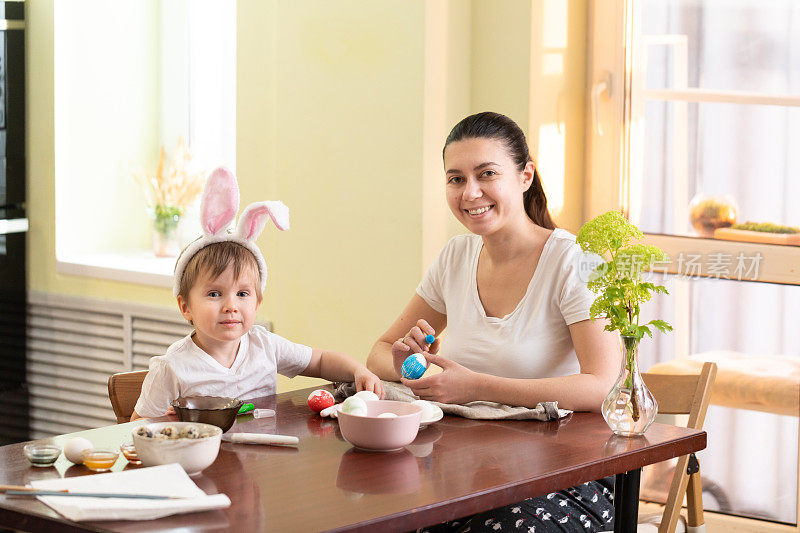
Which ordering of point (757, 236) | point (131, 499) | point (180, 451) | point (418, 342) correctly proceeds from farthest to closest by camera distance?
point (757, 236) → point (418, 342) → point (180, 451) → point (131, 499)

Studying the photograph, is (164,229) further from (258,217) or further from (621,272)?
(621,272)

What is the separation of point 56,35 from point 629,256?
2684 millimetres

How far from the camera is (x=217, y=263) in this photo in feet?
7.02

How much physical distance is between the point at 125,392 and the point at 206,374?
0.25 meters

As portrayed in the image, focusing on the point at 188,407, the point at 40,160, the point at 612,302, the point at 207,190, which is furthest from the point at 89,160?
the point at 612,302

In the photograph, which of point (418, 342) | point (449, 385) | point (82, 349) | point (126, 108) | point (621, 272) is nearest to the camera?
point (621, 272)

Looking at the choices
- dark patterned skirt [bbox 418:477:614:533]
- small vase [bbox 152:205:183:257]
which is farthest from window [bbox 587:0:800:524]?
small vase [bbox 152:205:183:257]

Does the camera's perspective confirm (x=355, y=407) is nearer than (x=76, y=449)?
No

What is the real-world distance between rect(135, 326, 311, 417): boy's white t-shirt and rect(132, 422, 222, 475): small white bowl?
1.52 feet

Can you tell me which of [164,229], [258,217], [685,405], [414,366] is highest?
[258,217]

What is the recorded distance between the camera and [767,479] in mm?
3049

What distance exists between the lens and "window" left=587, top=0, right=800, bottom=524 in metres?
2.97

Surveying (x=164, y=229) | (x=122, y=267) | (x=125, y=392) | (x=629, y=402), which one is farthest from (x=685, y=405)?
(x=164, y=229)

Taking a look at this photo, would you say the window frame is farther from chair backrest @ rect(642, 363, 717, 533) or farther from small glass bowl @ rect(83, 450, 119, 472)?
small glass bowl @ rect(83, 450, 119, 472)
